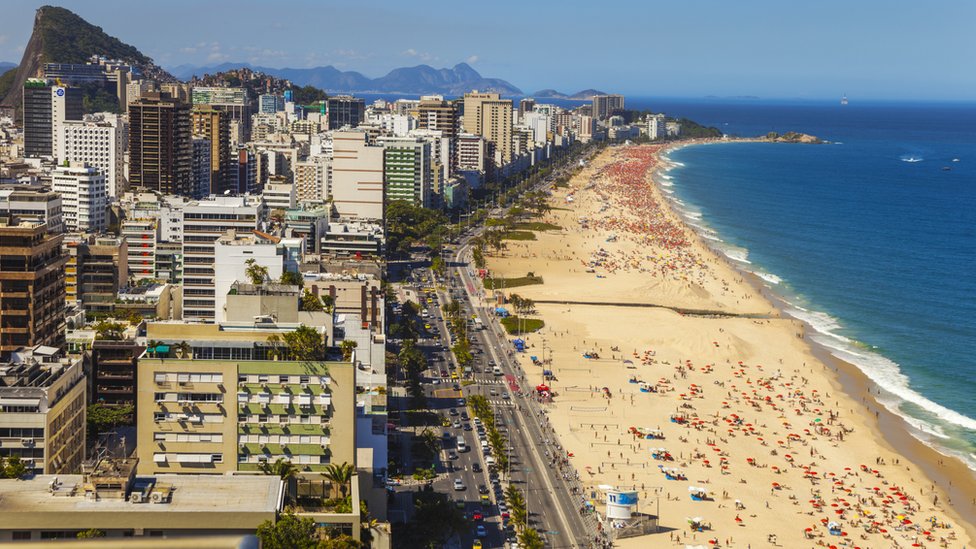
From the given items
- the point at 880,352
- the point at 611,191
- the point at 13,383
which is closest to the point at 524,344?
the point at 880,352

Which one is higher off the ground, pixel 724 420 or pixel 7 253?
pixel 7 253

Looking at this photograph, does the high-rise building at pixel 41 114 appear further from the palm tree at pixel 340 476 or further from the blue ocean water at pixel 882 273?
the palm tree at pixel 340 476

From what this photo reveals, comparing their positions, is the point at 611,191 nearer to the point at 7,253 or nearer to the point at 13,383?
the point at 7,253

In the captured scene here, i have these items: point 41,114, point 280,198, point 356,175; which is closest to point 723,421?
point 280,198

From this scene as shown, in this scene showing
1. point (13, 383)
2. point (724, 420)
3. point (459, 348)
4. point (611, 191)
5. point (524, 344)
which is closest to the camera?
point (13, 383)

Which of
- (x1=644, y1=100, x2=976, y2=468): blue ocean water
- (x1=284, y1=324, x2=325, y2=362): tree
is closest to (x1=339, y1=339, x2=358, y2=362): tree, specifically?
(x1=284, y1=324, x2=325, y2=362): tree

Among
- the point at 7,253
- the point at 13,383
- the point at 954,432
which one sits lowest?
the point at 954,432

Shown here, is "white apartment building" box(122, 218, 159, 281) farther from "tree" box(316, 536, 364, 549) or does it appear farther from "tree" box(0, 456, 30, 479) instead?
"tree" box(316, 536, 364, 549)
